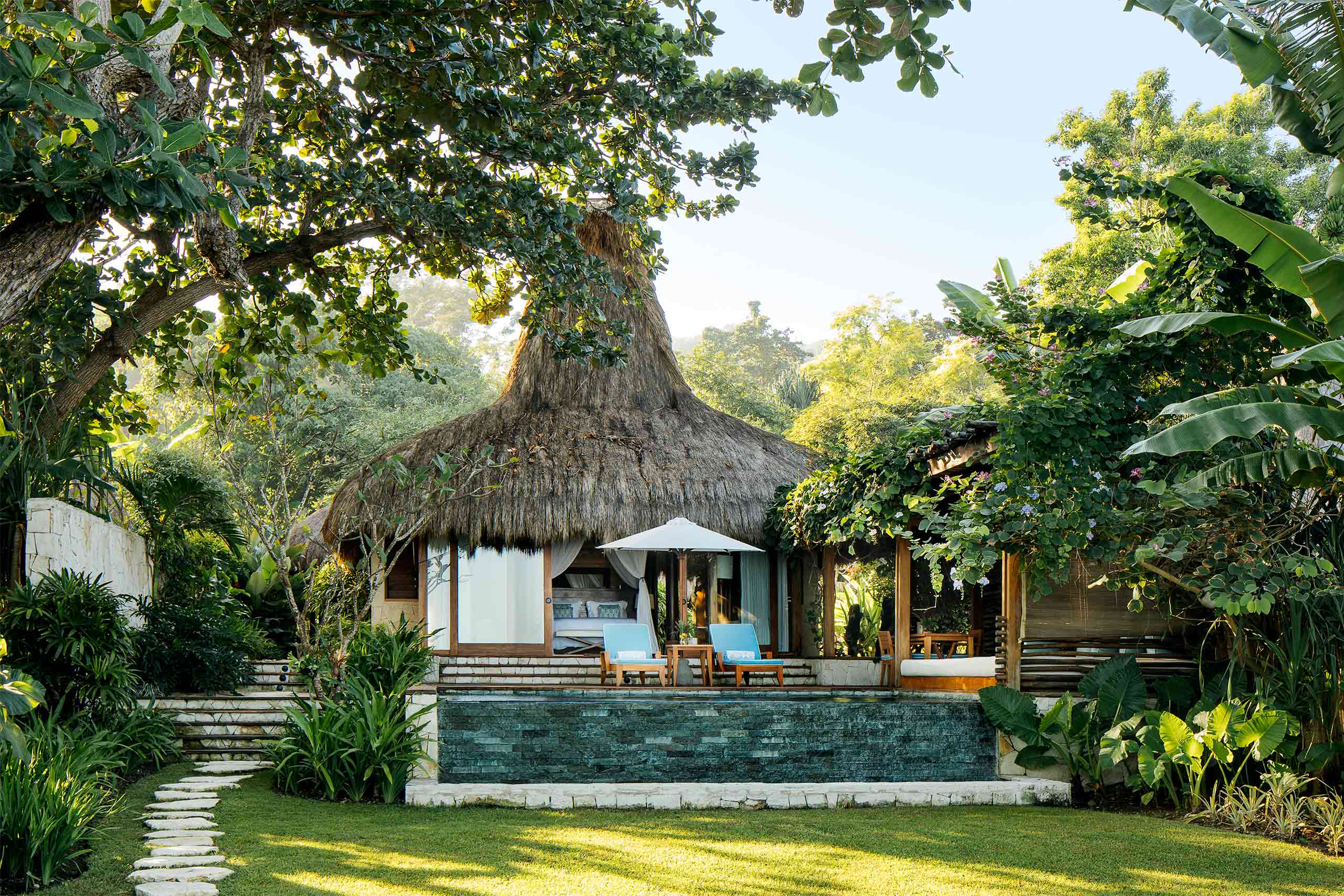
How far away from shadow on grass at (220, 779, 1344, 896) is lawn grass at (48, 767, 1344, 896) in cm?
1

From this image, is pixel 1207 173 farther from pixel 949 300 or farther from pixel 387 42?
pixel 387 42

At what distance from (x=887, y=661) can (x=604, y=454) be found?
14.6 feet

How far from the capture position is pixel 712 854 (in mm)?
5941

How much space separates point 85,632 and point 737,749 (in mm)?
4645

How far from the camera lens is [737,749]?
A: 8430mm

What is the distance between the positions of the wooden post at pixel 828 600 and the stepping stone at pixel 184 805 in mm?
8481

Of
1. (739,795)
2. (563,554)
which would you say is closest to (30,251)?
(739,795)

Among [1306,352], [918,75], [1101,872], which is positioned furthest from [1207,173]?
[918,75]

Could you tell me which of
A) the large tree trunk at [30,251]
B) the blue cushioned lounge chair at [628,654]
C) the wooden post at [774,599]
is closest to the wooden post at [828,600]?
the wooden post at [774,599]

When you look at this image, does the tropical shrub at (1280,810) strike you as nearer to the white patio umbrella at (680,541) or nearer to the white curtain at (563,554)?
the white patio umbrella at (680,541)

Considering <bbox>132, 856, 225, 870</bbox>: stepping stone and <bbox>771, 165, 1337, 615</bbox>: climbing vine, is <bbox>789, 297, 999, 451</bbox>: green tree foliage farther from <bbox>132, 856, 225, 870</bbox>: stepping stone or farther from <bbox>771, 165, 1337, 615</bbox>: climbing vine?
<bbox>132, 856, 225, 870</bbox>: stepping stone

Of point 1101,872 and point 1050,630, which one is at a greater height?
point 1050,630

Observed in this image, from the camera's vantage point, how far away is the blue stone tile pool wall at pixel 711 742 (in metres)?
8.19

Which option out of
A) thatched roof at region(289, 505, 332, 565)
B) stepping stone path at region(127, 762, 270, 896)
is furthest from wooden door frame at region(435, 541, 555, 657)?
stepping stone path at region(127, 762, 270, 896)
